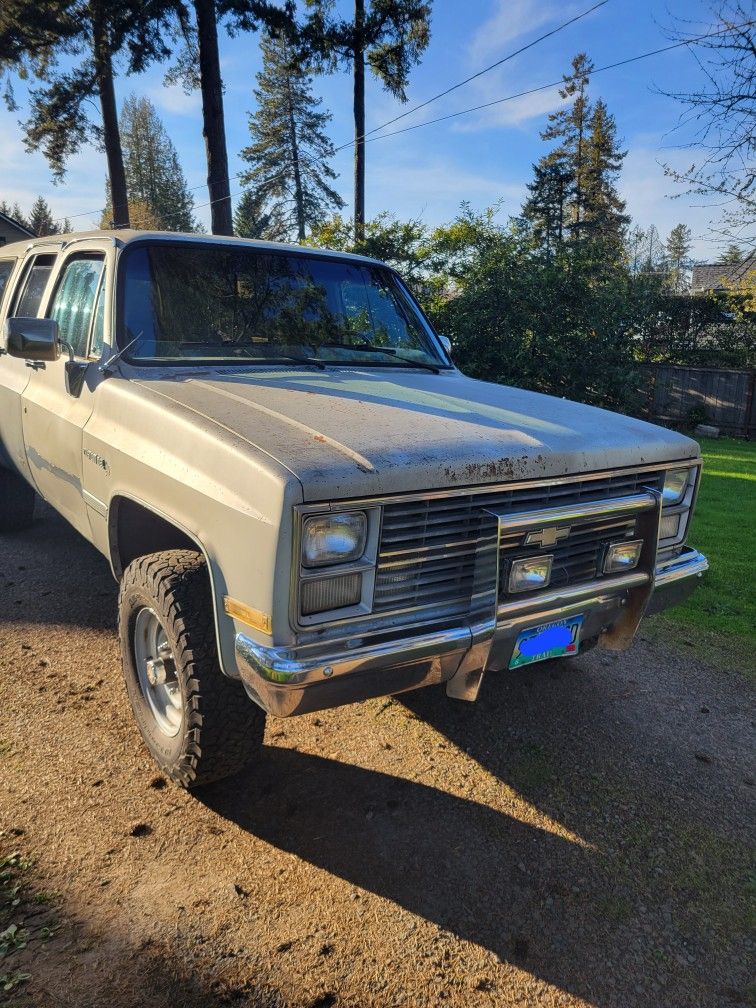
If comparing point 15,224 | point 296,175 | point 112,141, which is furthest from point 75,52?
point 296,175

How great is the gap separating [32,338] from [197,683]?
1.93 m

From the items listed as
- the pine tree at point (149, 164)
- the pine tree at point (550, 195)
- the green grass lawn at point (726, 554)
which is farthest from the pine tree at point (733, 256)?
the pine tree at point (149, 164)

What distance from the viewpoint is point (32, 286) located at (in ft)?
14.9

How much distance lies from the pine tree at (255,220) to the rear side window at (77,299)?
40.9 meters

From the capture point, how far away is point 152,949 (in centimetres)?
211

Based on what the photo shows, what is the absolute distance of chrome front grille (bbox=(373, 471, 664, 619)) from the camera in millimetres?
2344

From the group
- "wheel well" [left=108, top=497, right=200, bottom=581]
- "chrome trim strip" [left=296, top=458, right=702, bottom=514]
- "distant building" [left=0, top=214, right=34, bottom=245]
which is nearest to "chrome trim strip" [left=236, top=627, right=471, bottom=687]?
"chrome trim strip" [left=296, top=458, right=702, bottom=514]

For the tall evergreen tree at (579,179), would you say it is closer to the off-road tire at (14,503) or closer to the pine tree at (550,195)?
the pine tree at (550,195)

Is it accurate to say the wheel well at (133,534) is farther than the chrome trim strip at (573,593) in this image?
Yes

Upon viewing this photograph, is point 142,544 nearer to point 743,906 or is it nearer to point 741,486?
point 743,906

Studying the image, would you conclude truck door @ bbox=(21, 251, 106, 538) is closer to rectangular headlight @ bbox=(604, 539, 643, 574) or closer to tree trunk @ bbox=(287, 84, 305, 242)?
rectangular headlight @ bbox=(604, 539, 643, 574)

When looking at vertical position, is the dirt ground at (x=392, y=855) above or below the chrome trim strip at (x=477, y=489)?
below

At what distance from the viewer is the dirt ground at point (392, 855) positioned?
6.75ft

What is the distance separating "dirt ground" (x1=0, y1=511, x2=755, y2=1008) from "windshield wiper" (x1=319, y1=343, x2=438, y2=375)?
1806 mm
